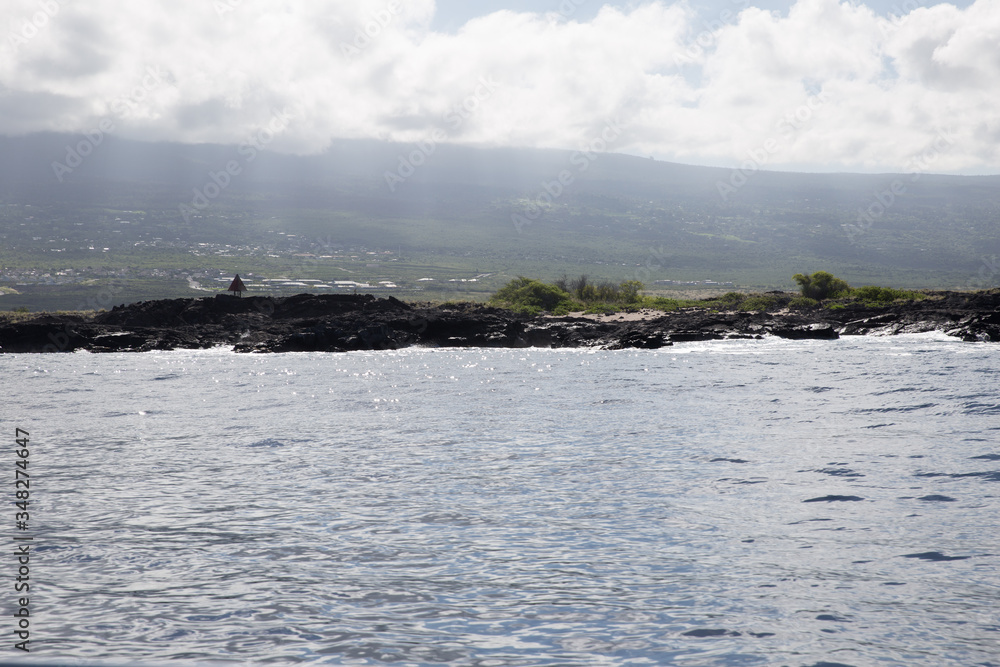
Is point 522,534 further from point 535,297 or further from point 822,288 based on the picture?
point 822,288

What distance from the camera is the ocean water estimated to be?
6.54 metres

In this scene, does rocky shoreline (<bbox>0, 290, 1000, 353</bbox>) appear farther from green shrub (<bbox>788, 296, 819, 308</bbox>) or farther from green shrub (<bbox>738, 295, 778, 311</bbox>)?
green shrub (<bbox>738, 295, 778, 311</bbox>)

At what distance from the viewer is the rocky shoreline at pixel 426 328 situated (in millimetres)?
50094

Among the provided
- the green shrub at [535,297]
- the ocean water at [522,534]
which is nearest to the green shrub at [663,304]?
the green shrub at [535,297]

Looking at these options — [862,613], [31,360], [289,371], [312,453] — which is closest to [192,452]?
[312,453]

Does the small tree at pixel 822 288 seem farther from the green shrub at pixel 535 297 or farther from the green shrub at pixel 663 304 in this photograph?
the green shrub at pixel 535 297

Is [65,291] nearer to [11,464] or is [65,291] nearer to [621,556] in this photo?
[11,464]

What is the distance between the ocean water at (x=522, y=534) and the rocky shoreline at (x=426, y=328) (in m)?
29.0

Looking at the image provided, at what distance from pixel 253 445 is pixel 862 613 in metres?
12.3

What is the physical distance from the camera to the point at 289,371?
35938 mm

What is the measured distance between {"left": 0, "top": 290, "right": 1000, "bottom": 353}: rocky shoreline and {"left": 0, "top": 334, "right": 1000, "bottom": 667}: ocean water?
29.0 meters

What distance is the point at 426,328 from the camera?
5350cm

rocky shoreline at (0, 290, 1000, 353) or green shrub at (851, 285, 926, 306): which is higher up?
green shrub at (851, 285, 926, 306)

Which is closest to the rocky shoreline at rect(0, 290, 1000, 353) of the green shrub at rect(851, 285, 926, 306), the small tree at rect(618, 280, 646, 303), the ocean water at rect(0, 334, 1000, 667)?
the green shrub at rect(851, 285, 926, 306)
